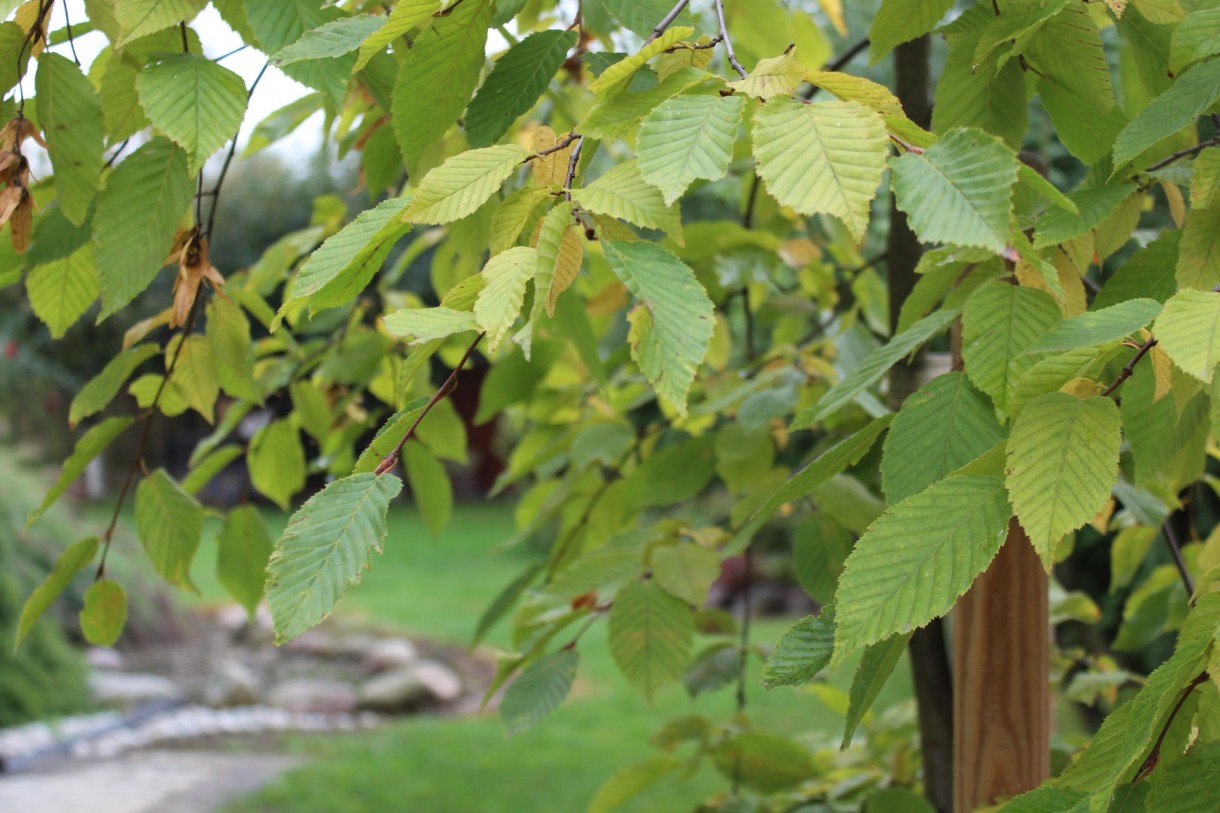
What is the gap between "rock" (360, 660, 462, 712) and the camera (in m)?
5.21

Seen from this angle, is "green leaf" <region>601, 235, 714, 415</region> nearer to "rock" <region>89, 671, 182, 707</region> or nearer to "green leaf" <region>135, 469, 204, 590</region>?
"green leaf" <region>135, 469, 204, 590</region>

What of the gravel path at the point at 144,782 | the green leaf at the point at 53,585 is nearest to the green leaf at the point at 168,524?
the green leaf at the point at 53,585

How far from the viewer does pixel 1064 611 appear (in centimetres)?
138

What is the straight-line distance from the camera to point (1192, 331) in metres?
0.46

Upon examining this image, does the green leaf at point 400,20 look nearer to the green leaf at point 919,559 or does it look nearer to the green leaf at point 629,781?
the green leaf at point 919,559

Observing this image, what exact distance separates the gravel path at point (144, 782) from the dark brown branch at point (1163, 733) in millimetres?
3738

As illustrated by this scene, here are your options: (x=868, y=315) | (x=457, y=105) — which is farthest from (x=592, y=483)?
(x=457, y=105)

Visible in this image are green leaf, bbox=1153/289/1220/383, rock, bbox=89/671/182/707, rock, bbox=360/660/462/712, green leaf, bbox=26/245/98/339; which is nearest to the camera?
green leaf, bbox=1153/289/1220/383

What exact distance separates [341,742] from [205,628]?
8.57 feet

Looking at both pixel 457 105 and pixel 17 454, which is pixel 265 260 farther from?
pixel 17 454

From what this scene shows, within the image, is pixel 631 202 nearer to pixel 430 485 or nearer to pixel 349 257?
pixel 349 257

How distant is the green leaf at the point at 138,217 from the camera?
721 millimetres

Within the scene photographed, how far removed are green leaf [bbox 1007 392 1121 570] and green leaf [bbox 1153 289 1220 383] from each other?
64 mm

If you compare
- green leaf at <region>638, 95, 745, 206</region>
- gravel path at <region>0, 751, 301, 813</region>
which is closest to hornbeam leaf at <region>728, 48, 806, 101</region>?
green leaf at <region>638, 95, 745, 206</region>
